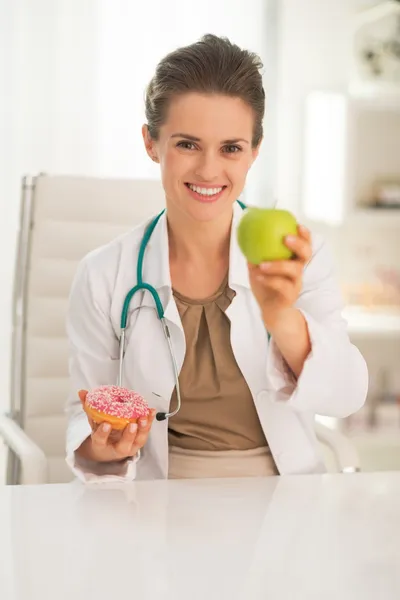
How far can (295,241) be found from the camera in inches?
47.7

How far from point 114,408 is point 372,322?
1.90 meters

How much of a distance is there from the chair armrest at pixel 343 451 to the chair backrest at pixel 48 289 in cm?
58

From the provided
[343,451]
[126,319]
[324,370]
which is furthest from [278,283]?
[343,451]

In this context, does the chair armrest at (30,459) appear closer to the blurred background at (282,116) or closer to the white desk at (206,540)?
the white desk at (206,540)

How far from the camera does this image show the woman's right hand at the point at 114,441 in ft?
4.08

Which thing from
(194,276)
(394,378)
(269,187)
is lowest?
(394,378)

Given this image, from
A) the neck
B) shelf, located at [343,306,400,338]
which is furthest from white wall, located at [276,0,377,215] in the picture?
the neck

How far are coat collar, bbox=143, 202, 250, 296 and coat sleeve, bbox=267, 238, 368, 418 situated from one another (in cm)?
11

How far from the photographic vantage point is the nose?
1.47 m

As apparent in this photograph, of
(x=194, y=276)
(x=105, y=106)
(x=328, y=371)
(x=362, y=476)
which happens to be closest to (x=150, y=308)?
(x=194, y=276)

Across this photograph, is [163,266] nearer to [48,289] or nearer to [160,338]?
[160,338]

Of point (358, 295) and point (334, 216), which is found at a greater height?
point (334, 216)

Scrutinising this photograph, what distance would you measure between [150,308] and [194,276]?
0.11 metres

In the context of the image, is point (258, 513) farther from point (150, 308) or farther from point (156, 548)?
point (150, 308)
